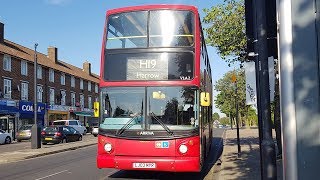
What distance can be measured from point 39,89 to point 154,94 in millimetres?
44124

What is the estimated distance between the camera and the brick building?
44272 millimetres

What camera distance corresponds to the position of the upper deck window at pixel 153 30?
1035 cm

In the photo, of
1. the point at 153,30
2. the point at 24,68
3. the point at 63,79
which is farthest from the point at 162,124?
the point at 63,79

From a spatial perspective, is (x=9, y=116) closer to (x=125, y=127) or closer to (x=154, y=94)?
(x=125, y=127)

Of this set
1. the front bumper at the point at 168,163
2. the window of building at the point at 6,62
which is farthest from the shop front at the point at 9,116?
the front bumper at the point at 168,163

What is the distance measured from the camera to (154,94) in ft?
33.9

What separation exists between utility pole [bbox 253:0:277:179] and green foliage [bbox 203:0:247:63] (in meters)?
13.5

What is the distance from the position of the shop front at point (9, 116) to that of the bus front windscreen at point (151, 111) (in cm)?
3424

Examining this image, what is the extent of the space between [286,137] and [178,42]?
7.61 metres

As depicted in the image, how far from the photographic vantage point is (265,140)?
4.63 m

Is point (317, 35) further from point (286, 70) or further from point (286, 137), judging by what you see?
point (286, 137)

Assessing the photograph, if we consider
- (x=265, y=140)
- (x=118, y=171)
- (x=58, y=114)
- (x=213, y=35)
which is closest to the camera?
(x=265, y=140)

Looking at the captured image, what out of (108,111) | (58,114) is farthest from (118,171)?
(58,114)

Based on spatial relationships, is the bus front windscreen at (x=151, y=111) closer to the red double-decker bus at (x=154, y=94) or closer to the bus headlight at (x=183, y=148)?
the red double-decker bus at (x=154, y=94)
